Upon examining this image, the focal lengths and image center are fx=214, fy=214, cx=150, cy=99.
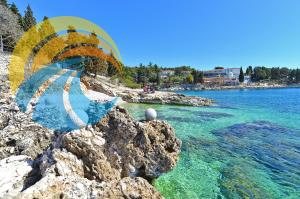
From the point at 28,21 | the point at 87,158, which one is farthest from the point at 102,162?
the point at 28,21

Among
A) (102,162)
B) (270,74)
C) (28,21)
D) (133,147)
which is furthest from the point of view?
(270,74)

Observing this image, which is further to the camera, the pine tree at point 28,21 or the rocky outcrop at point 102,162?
the pine tree at point 28,21

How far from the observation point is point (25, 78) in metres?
22.9

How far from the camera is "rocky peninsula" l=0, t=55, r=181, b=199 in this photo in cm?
448

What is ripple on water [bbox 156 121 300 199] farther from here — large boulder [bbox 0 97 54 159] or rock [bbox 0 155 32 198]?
large boulder [bbox 0 97 54 159]

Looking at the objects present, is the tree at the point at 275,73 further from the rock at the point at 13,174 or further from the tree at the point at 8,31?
the rock at the point at 13,174

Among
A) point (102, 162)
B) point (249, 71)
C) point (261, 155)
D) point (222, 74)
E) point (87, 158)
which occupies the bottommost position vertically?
point (261, 155)

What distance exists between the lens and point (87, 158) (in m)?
6.51

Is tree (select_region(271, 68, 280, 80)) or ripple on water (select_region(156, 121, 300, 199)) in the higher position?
tree (select_region(271, 68, 280, 80))

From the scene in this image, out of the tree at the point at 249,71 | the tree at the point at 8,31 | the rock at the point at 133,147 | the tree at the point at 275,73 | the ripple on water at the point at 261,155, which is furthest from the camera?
the tree at the point at 249,71

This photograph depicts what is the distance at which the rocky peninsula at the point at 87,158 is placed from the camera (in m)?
4.48

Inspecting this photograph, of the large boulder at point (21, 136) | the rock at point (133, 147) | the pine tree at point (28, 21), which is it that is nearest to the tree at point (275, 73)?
the pine tree at point (28, 21)

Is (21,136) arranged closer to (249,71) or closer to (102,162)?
(102,162)

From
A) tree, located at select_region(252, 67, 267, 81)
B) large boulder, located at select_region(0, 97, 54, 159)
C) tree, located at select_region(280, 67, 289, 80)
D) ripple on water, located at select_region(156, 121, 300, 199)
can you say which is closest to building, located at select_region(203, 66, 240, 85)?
tree, located at select_region(252, 67, 267, 81)
